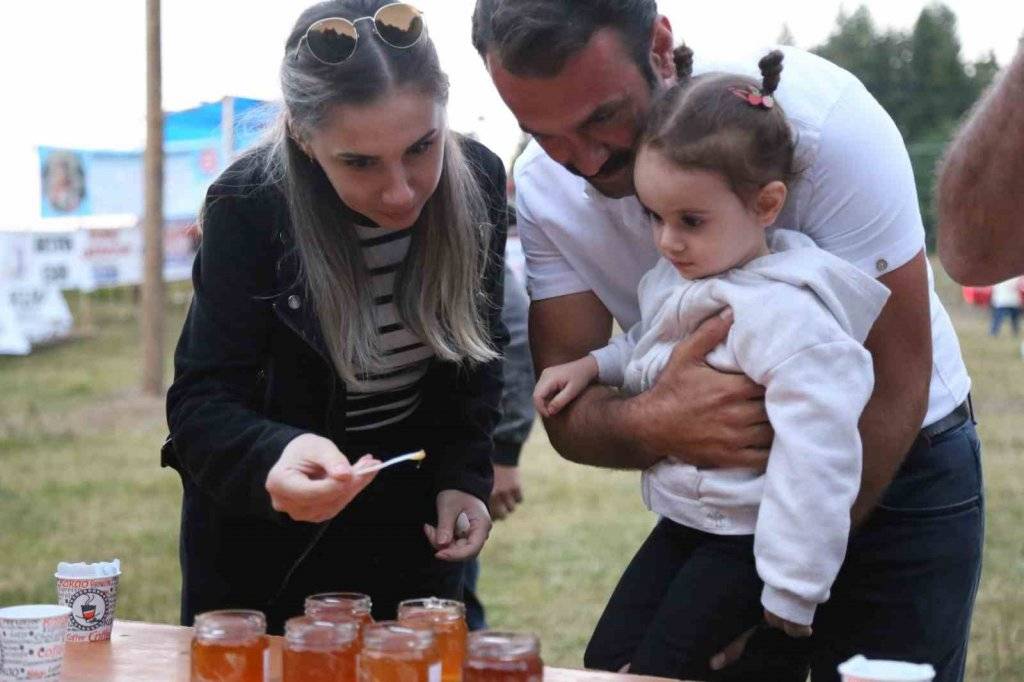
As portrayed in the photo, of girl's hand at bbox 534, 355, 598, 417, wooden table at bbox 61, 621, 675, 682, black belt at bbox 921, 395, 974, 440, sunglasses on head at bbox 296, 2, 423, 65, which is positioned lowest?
wooden table at bbox 61, 621, 675, 682

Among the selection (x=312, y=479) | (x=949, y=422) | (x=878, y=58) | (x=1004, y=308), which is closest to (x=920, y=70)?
(x=878, y=58)

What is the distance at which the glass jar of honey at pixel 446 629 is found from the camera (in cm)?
175

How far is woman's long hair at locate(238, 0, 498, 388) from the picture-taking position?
82.2 inches

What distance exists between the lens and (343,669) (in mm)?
1675

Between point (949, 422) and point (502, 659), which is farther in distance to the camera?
point (949, 422)

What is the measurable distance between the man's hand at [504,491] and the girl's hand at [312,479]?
2074mm

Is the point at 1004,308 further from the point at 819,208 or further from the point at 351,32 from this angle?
the point at 351,32

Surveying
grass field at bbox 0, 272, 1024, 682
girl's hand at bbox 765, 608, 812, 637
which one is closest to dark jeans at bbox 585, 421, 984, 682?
girl's hand at bbox 765, 608, 812, 637

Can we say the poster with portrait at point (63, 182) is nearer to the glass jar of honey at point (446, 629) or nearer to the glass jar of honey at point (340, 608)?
the glass jar of honey at point (340, 608)

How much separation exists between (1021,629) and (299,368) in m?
3.49

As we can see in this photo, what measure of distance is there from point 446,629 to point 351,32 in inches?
36.1

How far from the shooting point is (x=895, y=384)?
2.01 m

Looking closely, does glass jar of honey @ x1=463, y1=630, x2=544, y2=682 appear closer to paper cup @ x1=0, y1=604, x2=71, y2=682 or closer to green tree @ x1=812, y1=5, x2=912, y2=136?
paper cup @ x1=0, y1=604, x2=71, y2=682

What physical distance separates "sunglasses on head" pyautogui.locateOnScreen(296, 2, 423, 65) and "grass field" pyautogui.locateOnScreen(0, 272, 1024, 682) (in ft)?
9.44
